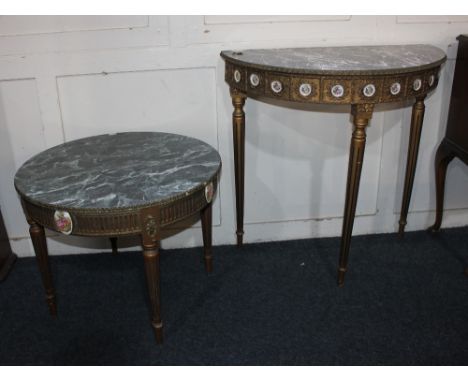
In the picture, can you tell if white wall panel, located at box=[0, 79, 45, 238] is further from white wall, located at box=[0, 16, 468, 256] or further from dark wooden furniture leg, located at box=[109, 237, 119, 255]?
dark wooden furniture leg, located at box=[109, 237, 119, 255]

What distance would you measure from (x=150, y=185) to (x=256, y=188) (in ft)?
3.15

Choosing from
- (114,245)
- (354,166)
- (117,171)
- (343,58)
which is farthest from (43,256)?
Result: (343,58)

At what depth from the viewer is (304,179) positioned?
2746mm

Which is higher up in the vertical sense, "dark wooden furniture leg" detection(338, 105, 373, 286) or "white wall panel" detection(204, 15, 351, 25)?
"white wall panel" detection(204, 15, 351, 25)

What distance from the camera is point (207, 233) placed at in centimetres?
248

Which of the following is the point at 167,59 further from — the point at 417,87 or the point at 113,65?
the point at 417,87

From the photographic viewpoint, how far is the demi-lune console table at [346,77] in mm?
1986

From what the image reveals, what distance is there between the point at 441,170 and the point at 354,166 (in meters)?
0.81

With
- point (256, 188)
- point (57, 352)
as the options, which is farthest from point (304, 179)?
point (57, 352)

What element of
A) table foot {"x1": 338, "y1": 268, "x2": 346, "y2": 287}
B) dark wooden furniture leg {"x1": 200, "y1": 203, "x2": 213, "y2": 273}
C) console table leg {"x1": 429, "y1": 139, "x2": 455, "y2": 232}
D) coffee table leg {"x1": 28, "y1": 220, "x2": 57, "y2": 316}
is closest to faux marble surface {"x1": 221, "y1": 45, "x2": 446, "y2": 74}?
console table leg {"x1": 429, "y1": 139, "x2": 455, "y2": 232}

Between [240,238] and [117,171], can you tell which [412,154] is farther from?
[117,171]

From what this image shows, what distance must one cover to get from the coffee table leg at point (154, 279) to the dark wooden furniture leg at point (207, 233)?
527 millimetres

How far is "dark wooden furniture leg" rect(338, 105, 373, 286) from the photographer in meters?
2.05

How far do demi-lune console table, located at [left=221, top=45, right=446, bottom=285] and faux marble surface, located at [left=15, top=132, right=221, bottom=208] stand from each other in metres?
0.35
